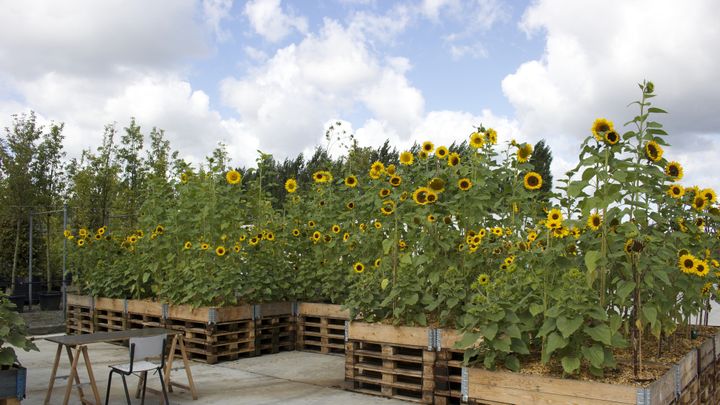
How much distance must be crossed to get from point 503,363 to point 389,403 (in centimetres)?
155

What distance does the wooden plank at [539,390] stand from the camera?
3982 mm

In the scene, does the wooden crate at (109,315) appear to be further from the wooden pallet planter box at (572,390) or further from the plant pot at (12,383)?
the wooden pallet planter box at (572,390)

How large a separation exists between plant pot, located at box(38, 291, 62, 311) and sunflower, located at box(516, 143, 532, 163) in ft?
38.0

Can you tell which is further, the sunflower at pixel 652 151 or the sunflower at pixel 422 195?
the sunflower at pixel 422 195

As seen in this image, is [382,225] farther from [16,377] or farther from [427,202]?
[16,377]

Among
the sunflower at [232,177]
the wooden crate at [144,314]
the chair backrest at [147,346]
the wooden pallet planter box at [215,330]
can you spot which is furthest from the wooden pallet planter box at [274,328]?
the chair backrest at [147,346]

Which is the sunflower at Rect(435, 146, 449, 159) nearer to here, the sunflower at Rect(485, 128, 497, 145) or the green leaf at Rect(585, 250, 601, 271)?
the sunflower at Rect(485, 128, 497, 145)

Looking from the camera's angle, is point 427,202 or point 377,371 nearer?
point 427,202

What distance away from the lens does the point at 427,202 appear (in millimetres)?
5516

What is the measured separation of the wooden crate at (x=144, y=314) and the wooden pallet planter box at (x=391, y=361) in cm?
305

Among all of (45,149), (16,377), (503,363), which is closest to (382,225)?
(503,363)

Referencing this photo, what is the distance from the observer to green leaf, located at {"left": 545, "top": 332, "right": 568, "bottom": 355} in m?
4.01

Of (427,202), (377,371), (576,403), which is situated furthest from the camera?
(377,371)

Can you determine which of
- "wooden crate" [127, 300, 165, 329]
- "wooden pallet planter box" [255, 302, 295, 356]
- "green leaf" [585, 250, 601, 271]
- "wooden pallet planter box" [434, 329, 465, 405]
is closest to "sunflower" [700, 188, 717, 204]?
"green leaf" [585, 250, 601, 271]
